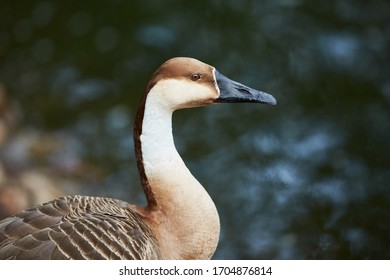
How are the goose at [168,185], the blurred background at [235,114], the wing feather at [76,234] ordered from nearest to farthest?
1. the wing feather at [76,234]
2. the goose at [168,185]
3. the blurred background at [235,114]

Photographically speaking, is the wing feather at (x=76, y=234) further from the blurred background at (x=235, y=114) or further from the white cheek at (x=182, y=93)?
the blurred background at (x=235, y=114)

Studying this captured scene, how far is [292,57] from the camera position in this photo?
2152 millimetres

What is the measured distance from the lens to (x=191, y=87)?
61.5 inches

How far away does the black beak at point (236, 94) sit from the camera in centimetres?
156

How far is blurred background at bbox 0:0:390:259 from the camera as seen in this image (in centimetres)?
197

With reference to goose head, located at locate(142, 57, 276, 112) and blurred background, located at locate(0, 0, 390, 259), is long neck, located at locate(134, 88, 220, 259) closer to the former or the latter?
goose head, located at locate(142, 57, 276, 112)

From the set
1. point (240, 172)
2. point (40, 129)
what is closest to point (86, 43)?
point (40, 129)

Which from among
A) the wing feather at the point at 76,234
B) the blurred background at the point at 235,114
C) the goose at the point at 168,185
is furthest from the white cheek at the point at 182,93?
the blurred background at the point at 235,114

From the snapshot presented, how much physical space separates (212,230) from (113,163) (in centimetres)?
66

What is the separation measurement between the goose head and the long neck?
3cm

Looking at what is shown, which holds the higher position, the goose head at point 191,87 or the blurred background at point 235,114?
the goose head at point 191,87

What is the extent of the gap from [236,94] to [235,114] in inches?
25.7

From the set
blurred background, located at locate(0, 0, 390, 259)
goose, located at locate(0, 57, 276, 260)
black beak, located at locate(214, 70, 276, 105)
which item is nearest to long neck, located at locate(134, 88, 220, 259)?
goose, located at locate(0, 57, 276, 260)

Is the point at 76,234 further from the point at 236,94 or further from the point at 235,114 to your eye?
the point at 235,114
